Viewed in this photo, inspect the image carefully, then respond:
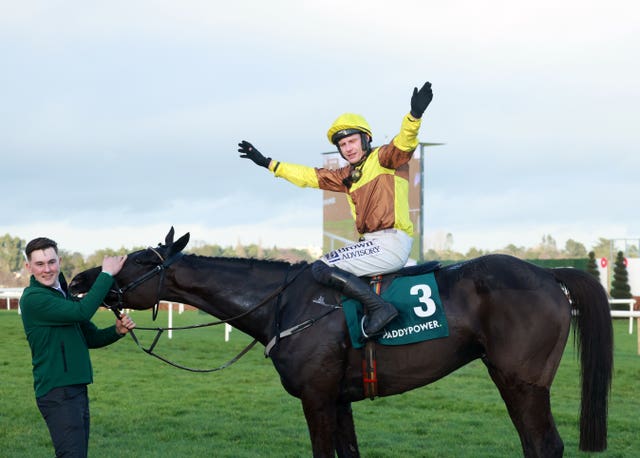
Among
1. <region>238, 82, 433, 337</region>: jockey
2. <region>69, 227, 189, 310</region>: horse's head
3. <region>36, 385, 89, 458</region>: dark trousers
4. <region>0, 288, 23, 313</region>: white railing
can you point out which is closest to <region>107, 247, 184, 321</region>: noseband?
<region>69, 227, 189, 310</region>: horse's head

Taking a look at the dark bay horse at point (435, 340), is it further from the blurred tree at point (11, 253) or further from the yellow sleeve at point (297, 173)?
the blurred tree at point (11, 253)

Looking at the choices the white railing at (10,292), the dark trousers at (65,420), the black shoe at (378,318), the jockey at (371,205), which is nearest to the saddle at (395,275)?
the jockey at (371,205)

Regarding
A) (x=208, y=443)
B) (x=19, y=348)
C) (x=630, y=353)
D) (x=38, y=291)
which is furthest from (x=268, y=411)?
(x=630, y=353)

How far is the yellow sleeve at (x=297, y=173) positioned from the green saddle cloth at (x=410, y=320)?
822mm

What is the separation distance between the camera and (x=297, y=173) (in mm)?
4465

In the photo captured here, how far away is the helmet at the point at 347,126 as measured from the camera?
425 centimetres

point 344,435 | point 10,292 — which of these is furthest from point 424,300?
point 10,292

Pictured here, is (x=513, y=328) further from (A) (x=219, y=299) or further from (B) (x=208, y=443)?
(B) (x=208, y=443)

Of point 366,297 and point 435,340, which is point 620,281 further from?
point 366,297

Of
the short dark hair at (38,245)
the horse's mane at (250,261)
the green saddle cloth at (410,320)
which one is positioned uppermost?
the short dark hair at (38,245)

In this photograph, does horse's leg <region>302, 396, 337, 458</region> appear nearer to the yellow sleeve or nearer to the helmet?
the yellow sleeve

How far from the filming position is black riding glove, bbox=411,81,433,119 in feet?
12.7

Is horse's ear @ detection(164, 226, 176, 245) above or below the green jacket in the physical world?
above

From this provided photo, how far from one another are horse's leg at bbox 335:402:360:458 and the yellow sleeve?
1.36 metres
